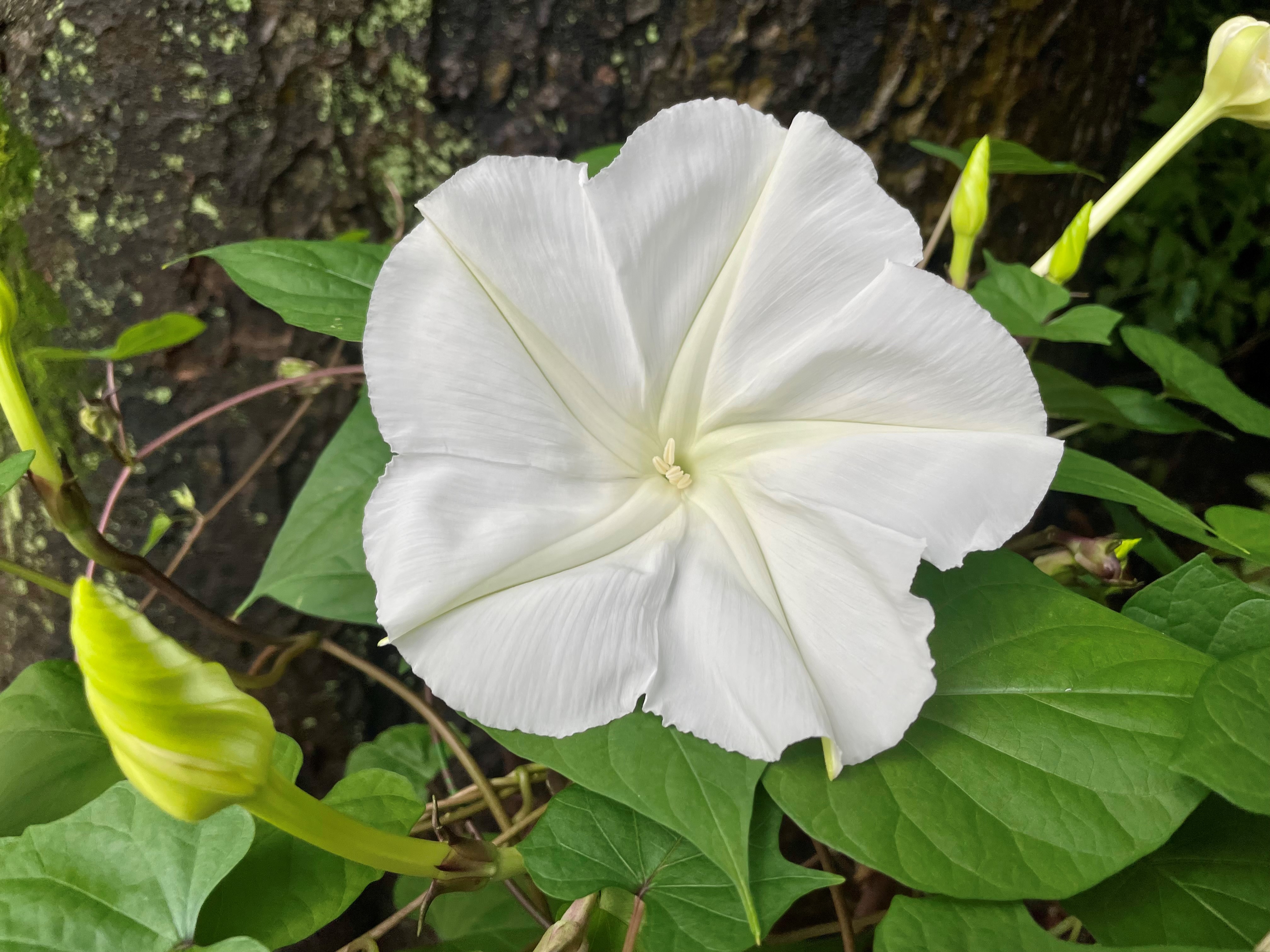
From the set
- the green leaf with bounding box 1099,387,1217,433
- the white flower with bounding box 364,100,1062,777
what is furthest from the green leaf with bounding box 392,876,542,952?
the green leaf with bounding box 1099,387,1217,433

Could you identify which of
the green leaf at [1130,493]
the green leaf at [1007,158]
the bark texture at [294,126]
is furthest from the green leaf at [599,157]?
the green leaf at [1130,493]

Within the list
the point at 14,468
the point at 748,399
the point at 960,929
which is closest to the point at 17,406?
the point at 14,468

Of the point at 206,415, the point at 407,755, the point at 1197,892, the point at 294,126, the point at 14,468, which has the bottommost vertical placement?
the point at 407,755

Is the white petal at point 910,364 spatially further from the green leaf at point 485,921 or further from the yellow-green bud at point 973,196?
the green leaf at point 485,921

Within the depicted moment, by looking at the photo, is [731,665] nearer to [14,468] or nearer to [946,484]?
[946,484]

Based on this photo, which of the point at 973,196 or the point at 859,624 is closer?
the point at 859,624

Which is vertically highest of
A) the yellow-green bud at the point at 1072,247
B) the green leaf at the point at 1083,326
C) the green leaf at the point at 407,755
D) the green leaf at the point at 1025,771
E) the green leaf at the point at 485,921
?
the yellow-green bud at the point at 1072,247
